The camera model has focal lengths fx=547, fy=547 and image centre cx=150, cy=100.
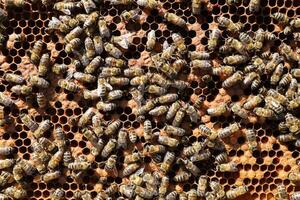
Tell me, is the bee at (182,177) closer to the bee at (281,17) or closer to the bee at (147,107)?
the bee at (147,107)

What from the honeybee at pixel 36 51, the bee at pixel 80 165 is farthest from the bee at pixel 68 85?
the bee at pixel 80 165

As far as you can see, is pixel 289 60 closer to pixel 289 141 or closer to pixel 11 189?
pixel 289 141

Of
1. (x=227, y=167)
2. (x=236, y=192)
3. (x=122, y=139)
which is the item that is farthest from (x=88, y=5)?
(x=236, y=192)

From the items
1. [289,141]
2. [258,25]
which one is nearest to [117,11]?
[258,25]

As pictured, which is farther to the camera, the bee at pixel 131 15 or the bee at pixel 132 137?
the bee at pixel 132 137

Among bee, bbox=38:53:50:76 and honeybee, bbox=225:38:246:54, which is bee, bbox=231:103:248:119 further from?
bee, bbox=38:53:50:76

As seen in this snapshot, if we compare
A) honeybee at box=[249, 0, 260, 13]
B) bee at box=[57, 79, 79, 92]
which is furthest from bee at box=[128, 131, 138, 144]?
honeybee at box=[249, 0, 260, 13]

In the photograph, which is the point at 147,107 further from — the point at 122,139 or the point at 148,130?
the point at 122,139
